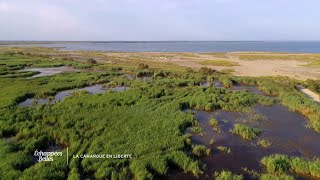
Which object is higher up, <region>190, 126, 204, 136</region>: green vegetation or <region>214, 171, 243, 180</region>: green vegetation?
<region>214, 171, 243, 180</region>: green vegetation

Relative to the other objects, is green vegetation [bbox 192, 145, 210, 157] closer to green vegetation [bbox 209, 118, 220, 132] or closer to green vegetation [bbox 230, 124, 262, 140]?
green vegetation [bbox 230, 124, 262, 140]

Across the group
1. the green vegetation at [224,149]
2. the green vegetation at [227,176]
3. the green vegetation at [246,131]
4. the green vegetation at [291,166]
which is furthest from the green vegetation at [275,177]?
the green vegetation at [246,131]

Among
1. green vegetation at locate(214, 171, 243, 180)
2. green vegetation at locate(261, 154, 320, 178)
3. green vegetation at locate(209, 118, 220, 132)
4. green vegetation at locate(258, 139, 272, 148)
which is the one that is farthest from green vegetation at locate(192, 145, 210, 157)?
green vegetation at locate(209, 118, 220, 132)

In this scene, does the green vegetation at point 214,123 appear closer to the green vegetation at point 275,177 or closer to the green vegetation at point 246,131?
the green vegetation at point 246,131

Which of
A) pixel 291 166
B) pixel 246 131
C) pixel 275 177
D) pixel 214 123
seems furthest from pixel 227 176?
pixel 214 123

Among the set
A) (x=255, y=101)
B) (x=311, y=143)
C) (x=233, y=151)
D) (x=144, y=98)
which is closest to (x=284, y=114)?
(x=255, y=101)

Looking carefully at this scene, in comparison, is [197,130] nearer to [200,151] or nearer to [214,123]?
[214,123]

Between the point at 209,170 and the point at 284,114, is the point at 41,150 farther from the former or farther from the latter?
the point at 284,114
